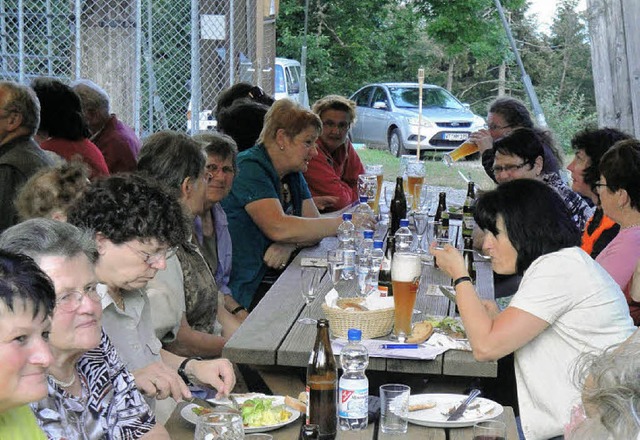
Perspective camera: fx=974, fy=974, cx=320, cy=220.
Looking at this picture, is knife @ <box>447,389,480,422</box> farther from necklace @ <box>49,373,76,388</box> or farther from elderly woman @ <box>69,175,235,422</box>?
necklace @ <box>49,373,76,388</box>

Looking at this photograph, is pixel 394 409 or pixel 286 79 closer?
pixel 394 409

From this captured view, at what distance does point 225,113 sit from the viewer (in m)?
6.02

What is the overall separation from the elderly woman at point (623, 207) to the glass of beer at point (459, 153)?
97.5 inches

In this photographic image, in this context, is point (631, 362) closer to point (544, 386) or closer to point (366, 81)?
point (544, 386)

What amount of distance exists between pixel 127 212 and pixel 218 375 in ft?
1.74

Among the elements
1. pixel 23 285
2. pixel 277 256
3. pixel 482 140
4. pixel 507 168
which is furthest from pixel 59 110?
pixel 23 285

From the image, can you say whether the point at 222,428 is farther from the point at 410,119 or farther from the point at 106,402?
the point at 410,119

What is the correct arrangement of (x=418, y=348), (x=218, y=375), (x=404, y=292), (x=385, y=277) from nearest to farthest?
1. (x=218, y=375)
2. (x=418, y=348)
3. (x=404, y=292)
4. (x=385, y=277)

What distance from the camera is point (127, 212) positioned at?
277 cm

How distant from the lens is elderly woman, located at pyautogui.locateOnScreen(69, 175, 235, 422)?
2719 millimetres

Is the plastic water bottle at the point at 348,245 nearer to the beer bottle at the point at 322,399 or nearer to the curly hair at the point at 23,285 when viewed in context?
the beer bottle at the point at 322,399

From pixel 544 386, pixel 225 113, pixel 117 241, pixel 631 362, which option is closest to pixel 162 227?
pixel 117 241

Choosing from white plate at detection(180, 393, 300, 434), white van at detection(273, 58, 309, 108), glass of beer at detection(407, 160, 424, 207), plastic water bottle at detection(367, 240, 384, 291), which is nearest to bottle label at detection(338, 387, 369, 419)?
white plate at detection(180, 393, 300, 434)

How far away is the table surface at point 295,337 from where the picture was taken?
3023 millimetres
